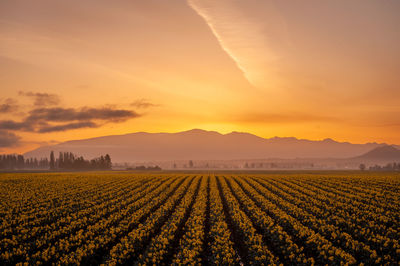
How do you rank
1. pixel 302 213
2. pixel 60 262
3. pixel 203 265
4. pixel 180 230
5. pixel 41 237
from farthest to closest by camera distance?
1. pixel 302 213
2. pixel 180 230
3. pixel 41 237
4. pixel 203 265
5. pixel 60 262

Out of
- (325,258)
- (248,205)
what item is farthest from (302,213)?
(325,258)

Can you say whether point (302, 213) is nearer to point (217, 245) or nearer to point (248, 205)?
point (248, 205)

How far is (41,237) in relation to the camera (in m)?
13.9

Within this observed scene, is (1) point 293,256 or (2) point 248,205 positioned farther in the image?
(2) point 248,205

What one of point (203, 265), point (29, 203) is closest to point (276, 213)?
point (203, 265)

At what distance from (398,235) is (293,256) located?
7.86 m

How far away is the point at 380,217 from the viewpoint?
57.2 ft

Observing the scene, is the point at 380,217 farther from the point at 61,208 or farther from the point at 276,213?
the point at 61,208

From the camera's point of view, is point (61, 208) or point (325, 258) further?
Result: point (61, 208)

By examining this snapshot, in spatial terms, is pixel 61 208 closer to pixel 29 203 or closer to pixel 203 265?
pixel 29 203

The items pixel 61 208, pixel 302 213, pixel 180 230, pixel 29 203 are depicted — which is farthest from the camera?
pixel 29 203

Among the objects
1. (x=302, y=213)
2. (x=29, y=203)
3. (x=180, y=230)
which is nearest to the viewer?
(x=180, y=230)

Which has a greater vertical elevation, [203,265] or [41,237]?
[41,237]

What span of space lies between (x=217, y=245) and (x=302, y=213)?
9344mm
